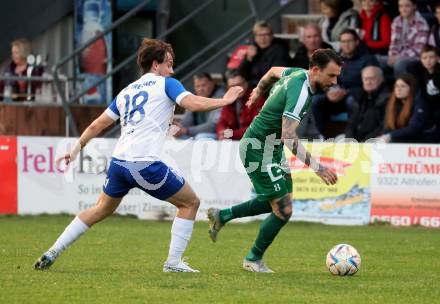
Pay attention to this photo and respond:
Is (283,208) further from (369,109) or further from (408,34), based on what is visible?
(408,34)

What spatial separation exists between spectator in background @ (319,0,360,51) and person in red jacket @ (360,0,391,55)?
0.19m

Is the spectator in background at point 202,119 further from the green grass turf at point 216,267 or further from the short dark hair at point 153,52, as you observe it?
the short dark hair at point 153,52

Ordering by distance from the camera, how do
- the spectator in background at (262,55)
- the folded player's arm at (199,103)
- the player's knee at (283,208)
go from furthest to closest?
the spectator in background at (262,55) → the player's knee at (283,208) → the folded player's arm at (199,103)

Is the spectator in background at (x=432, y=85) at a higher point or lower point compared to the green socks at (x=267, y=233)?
higher

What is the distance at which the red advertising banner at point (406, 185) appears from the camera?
15727mm

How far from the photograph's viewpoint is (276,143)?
10234mm

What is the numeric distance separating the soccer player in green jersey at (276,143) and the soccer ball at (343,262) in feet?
1.83

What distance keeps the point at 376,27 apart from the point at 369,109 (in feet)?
6.63

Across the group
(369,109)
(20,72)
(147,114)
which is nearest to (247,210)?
(147,114)

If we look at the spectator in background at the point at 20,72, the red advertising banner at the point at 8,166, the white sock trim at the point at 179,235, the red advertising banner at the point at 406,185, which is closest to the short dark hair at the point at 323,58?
the white sock trim at the point at 179,235

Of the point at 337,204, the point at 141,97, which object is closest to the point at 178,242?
the point at 141,97

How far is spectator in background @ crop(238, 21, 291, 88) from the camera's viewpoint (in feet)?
58.3

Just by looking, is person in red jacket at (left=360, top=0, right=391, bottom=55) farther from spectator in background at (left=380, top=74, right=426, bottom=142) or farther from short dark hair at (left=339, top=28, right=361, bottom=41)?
spectator in background at (left=380, top=74, right=426, bottom=142)

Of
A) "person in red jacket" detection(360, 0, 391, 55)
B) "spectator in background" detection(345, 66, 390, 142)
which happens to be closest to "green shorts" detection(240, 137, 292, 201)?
"spectator in background" detection(345, 66, 390, 142)
